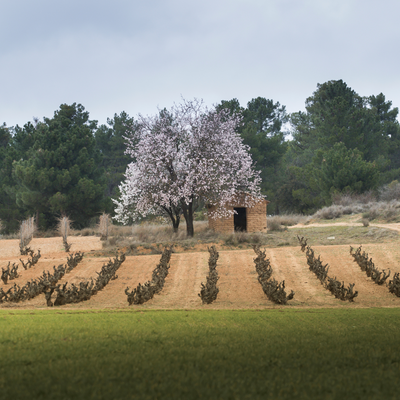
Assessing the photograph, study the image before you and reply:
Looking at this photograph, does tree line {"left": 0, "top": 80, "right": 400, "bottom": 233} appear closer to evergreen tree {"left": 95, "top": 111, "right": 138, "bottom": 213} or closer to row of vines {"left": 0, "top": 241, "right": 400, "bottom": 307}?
evergreen tree {"left": 95, "top": 111, "right": 138, "bottom": 213}

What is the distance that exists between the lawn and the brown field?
12.6 ft

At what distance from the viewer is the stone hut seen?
86.5 feet

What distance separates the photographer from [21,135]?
37719 mm

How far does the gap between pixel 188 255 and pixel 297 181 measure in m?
33.6

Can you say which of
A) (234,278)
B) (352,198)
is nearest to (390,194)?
(352,198)

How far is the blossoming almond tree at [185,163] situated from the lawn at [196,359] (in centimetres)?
1710

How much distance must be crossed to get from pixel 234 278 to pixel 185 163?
11862 millimetres

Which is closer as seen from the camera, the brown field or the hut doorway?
the brown field

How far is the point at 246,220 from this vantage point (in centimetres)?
2805

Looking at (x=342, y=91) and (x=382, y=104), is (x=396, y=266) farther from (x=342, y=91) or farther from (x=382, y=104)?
(x=382, y=104)

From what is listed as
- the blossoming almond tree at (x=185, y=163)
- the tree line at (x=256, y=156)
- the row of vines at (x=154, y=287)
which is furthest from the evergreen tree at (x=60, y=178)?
the row of vines at (x=154, y=287)

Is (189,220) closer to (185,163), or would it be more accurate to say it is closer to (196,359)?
(185,163)

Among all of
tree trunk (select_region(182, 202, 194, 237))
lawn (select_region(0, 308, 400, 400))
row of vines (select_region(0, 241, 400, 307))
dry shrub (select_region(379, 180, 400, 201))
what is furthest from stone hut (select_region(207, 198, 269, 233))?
lawn (select_region(0, 308, 400, 400))

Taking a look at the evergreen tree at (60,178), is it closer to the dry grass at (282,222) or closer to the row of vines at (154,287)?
the dry grass at (282,222)
